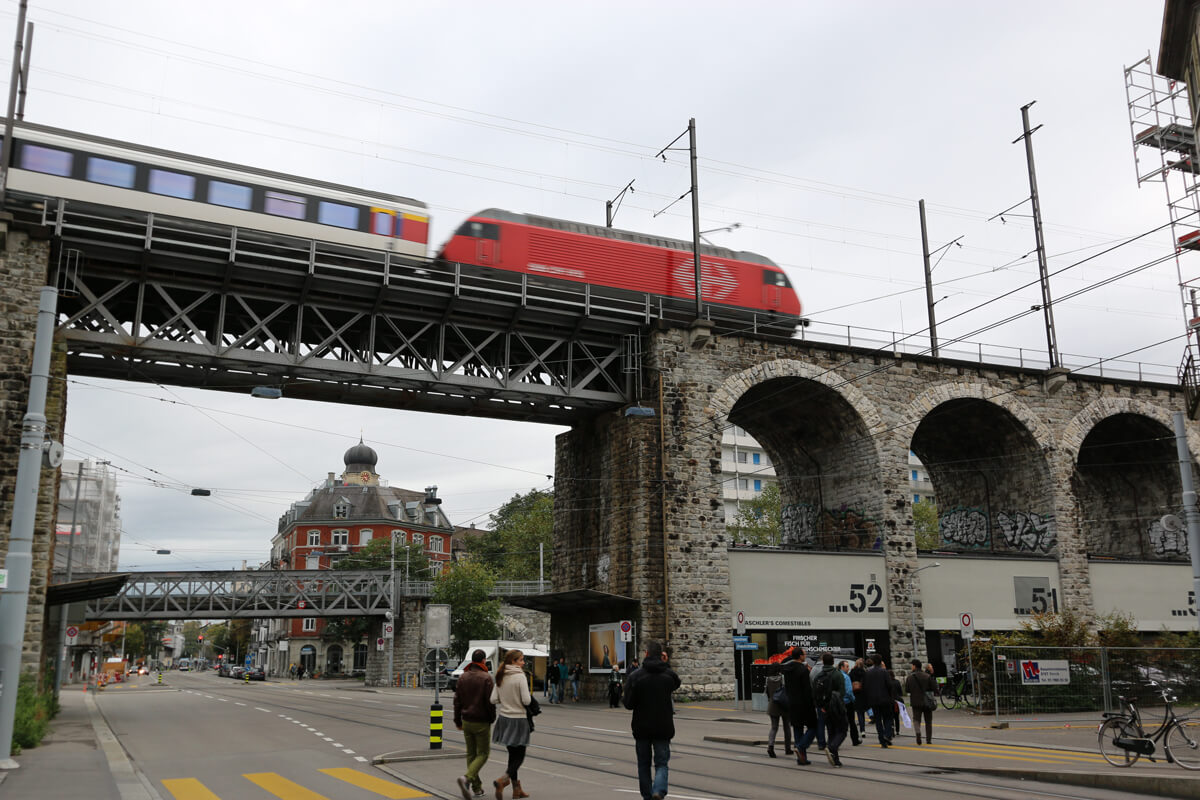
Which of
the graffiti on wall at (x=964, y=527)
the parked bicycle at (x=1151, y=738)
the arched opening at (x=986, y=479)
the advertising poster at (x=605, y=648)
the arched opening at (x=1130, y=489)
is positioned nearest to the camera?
the parked bicycle at (x=1151, y=738)

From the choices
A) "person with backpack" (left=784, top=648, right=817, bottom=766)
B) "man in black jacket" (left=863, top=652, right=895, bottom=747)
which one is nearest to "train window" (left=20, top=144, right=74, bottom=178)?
"person with backpack" (left=784, top=648, right=817, bottom=766)

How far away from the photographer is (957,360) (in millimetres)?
33500

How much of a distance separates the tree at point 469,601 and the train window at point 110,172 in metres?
35.9

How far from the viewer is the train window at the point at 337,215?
26.7 metres

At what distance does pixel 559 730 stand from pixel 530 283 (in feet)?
44.8

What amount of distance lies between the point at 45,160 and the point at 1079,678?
89.7 feet

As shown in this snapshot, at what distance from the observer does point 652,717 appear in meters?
8.93

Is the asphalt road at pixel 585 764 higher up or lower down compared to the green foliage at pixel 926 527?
lower down

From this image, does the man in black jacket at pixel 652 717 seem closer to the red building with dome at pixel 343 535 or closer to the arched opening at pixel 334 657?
the red building with dome at pixel 343 535

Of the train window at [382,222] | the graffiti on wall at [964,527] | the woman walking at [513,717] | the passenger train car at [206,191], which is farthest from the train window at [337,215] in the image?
the graffiti on wall at [964,527]

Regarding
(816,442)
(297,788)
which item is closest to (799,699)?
(297,788)

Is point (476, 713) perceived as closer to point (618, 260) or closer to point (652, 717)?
point (652, 717)

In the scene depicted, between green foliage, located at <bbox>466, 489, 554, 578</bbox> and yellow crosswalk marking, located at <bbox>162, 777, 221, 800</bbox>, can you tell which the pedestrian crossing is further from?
green foliage, located at <bbox>466, 489, 554, 578</bbox>

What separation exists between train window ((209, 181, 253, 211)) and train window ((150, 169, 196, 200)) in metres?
0.49
